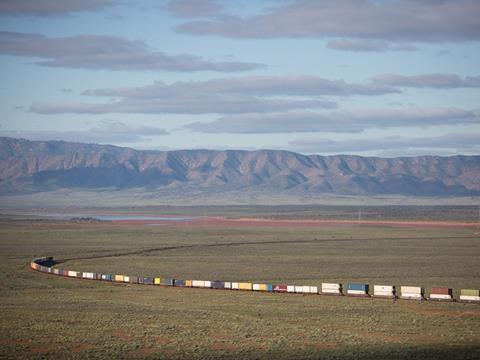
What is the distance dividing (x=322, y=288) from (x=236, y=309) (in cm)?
1001

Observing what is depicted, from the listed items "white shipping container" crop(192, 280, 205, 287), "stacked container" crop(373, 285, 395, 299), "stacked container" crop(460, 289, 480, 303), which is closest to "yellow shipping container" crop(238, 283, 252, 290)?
"white shipping container" crop(192, 280, 205, 287)

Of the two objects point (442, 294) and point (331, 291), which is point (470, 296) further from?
point (331, 291)

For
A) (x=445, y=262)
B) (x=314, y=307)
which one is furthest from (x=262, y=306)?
(x=445, y=262)

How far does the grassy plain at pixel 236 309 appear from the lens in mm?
40125

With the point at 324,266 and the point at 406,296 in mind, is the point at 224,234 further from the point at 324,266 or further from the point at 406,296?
the point at 406,296

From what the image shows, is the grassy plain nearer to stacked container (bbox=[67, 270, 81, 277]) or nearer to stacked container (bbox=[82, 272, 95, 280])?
stacked container (bbox=[67, 270, 81, 277])

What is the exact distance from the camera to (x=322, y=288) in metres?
60.4

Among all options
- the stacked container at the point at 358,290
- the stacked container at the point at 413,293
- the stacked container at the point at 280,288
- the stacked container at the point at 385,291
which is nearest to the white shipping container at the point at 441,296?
the stacked container at the point at 413,293

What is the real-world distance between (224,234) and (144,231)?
14.9 meters

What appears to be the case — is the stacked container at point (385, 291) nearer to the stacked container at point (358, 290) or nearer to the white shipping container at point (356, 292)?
the stacked container at point (358, 290)

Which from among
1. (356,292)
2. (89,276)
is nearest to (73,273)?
(89,276)

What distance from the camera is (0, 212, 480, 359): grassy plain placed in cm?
4012

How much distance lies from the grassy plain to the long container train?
1.65 m

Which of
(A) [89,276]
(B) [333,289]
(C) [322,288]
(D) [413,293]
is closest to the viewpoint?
(D) [413,293]
